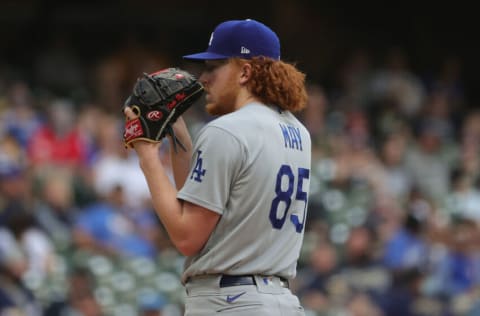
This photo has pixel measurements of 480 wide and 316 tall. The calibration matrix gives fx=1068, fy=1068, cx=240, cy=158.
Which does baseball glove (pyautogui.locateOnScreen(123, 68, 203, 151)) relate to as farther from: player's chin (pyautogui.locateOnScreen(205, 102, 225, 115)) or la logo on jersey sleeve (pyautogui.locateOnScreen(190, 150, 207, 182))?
la logo on jersey sleeve (pyautogui.locateOnScreen(190, 150, 207, 182))

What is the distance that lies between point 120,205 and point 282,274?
Result: 5.70m

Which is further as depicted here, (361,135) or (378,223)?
(361,135)

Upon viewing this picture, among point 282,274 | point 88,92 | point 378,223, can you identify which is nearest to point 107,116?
point 88,92

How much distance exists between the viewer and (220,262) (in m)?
3.82

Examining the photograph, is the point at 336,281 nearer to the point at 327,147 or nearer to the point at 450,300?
the point at 450,300

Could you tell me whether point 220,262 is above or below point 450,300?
above

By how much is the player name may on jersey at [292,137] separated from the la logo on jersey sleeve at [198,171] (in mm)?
345

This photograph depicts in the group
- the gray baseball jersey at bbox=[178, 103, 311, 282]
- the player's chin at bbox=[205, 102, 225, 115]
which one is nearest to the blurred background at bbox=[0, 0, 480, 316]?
the player's chin at bbox=[205, 102, 225, 115]

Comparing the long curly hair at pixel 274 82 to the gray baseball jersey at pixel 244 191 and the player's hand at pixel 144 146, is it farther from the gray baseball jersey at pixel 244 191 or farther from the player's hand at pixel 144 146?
the player's hand at pixel 144 146

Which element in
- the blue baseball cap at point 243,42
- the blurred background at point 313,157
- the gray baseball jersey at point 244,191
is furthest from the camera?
the blurred background at point 313,157

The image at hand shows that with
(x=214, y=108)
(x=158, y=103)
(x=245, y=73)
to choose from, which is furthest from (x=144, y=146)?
(x=245, y=73)

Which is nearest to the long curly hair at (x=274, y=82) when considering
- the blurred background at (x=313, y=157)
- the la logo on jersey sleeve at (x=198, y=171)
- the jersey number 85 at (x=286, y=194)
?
the jersey number 85 at (x=286, y=194)

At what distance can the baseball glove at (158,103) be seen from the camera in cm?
395

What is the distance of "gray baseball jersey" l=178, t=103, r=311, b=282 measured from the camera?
→ 379 centimetres
